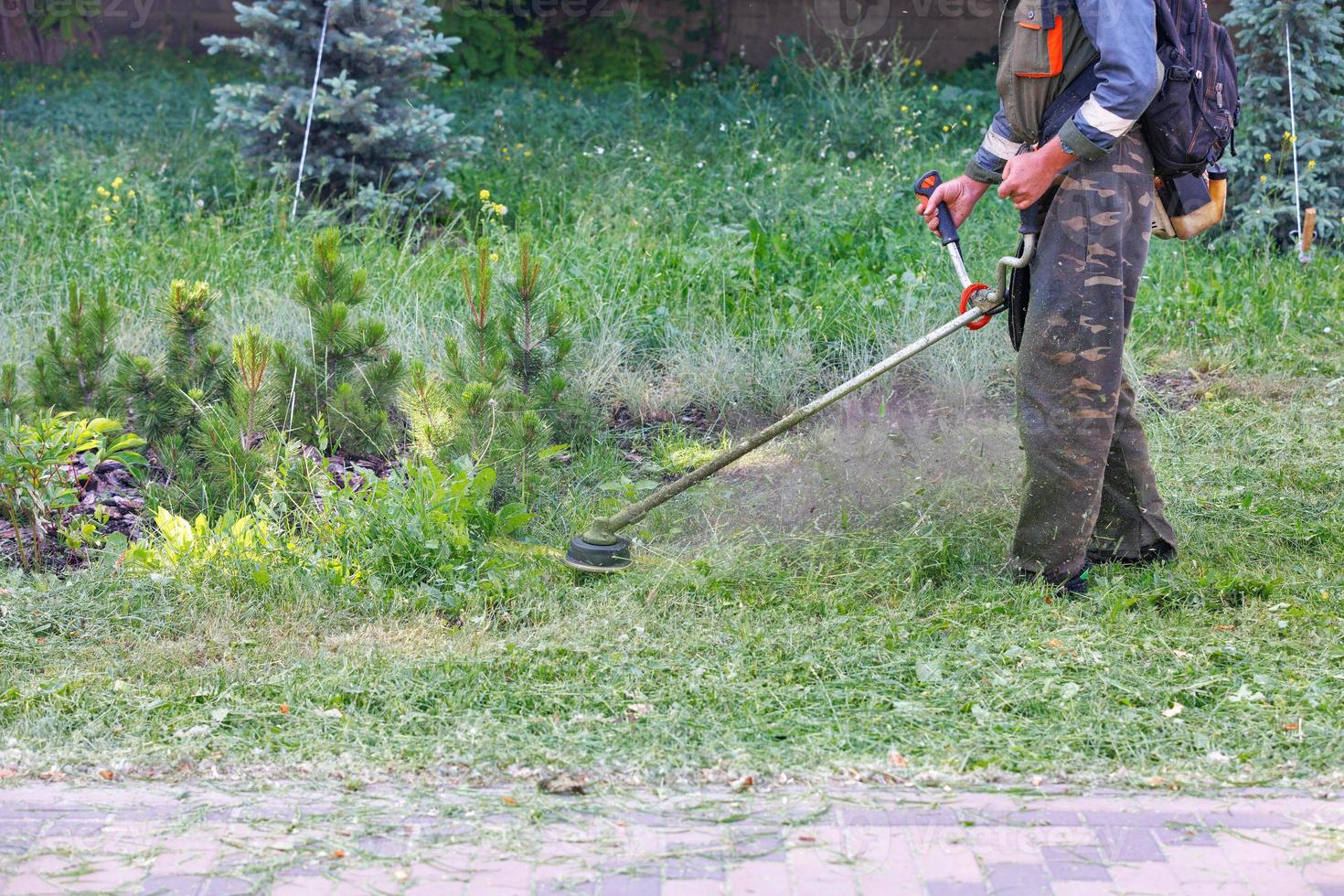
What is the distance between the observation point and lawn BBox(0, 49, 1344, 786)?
312 cm

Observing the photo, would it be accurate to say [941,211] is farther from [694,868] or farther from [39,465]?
[39,465]

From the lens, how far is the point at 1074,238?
3.56 metres

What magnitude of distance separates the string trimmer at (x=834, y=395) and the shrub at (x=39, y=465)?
1.44 meters

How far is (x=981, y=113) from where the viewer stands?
9.98 meters

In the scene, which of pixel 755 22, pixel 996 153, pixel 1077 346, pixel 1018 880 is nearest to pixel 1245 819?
pixel 1018 880

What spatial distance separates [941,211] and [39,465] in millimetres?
2819

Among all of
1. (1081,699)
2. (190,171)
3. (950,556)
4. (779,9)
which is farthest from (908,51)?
(1081,699)

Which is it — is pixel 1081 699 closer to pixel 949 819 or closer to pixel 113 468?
pixel 949 819

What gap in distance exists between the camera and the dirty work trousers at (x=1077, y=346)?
3553 mm

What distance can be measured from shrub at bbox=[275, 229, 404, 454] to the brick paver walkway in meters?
1.97

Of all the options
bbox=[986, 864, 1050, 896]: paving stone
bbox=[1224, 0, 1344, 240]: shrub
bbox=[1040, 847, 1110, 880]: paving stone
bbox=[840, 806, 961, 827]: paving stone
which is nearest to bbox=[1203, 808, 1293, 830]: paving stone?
bbox=[1040, 847, 1110, 880]: paving stone

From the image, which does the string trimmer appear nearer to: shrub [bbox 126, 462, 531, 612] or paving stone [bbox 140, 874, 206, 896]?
shrub [bbox 126, 462, 531, 612]

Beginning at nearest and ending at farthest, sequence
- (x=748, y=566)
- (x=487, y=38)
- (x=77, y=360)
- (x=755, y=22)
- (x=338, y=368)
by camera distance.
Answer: (x=748, y=566) → (x=77, y=360) → (x=338, y=368) → (x=487, y=38) → (x=755, y=22)

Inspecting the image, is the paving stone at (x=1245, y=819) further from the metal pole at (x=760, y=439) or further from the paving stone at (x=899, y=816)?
the metal pole at (x=760, y=439)
